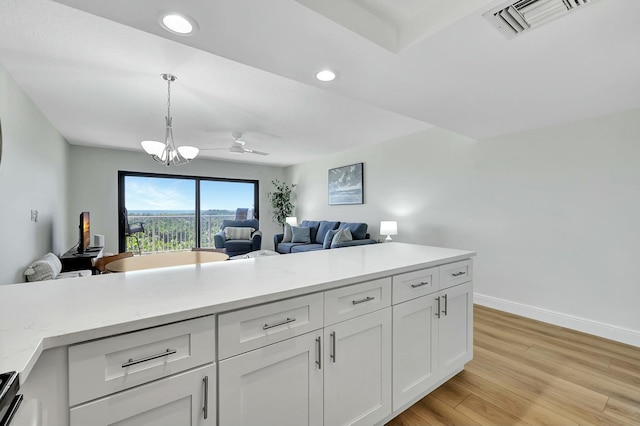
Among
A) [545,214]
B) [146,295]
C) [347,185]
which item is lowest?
[146,295]

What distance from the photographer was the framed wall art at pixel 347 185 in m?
5.22

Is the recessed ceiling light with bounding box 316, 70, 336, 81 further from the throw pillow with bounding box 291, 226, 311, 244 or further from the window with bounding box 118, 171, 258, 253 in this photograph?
the window with bounding box 118, 171, 258, 253

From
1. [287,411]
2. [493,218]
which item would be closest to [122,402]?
[287,411]

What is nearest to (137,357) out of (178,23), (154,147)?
(178,23)

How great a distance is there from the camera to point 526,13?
130cm

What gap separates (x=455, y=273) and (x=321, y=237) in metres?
3.79

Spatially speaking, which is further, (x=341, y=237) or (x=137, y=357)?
(x=341, y=237)

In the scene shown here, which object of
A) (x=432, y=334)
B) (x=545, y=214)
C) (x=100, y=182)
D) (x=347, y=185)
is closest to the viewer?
(x=432, y=334)

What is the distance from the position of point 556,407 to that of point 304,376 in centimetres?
170

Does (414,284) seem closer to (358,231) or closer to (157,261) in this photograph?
(157,261)

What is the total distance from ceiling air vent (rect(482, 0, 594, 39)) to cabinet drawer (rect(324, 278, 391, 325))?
1.42m

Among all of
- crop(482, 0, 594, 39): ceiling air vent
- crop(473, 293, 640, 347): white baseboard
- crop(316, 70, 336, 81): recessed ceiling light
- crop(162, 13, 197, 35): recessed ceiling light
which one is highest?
crop(482, 0, 594, 39): ceiling air vent

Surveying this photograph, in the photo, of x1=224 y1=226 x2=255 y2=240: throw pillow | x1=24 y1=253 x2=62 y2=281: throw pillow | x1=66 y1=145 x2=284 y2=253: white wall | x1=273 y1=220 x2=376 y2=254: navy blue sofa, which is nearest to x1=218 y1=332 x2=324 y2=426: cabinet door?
x1=24 y1=253 x2=62 y2=281: throw pillow

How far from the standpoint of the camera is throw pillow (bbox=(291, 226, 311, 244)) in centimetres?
564
